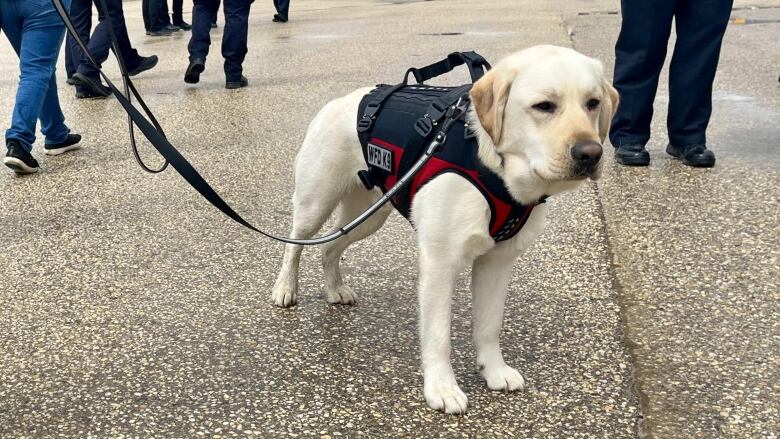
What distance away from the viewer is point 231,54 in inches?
349

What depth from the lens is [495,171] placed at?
269 centimetres

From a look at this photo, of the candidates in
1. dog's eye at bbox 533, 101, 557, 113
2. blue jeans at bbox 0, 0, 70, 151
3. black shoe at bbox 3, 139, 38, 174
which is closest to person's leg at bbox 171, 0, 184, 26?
blue jeans at bbox 0, 0, 70, 151

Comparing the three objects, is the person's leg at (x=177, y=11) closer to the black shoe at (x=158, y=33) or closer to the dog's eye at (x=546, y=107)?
the black shoe at (x=158, y=33)

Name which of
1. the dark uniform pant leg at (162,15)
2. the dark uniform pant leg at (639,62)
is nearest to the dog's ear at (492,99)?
the dark uniform pant leg at (639,62)

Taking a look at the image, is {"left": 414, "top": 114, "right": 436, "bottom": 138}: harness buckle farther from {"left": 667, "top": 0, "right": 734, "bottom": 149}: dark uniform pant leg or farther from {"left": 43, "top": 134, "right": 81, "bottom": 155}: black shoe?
{"left": 43, "top": 134, "right": 81, "bottom": 155}: black shoe

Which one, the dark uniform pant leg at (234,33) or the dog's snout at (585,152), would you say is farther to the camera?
the dark uniform pant leg at (234,33)

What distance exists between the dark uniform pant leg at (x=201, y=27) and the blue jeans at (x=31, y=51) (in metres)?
2.91

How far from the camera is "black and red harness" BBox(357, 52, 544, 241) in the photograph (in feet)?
8.92

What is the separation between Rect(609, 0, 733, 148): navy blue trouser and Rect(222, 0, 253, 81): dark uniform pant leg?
4501 millimetres

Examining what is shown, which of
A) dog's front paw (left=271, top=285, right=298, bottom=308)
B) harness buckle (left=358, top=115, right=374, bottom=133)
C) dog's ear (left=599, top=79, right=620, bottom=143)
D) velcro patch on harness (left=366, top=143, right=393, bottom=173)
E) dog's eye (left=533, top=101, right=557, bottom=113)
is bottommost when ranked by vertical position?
dog's front paw (left=271, top=285, right=298, bottom=308)

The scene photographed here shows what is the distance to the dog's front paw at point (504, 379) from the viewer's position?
295cm

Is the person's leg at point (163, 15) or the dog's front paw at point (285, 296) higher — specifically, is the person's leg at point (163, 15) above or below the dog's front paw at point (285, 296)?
below

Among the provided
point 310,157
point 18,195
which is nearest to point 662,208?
point 310,157

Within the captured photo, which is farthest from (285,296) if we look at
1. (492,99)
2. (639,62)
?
(639,62)
